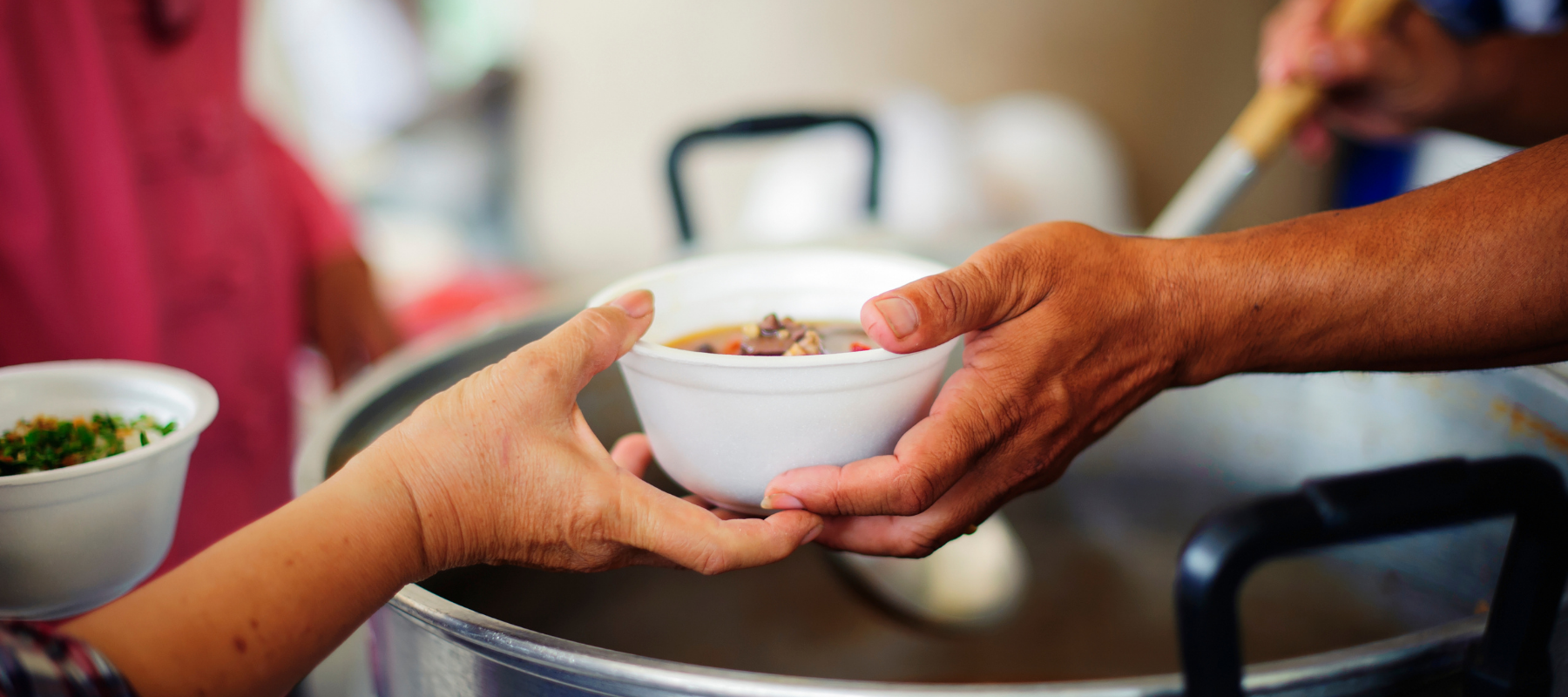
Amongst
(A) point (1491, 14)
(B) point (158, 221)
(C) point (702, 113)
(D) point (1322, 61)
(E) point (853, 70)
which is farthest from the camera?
(C) point (702, 113)

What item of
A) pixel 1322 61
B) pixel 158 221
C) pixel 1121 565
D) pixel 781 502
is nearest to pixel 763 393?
pixel 781 502

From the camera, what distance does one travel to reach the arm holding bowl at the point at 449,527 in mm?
428

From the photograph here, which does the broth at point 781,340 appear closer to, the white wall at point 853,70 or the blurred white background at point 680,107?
the blurred white background at point 680,107

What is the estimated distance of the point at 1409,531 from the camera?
0.43 meters

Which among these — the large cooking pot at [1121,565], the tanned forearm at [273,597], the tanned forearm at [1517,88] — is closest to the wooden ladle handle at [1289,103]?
the tanned forearm at [1517,88]

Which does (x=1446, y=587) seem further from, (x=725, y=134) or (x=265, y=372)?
(x=265, y=372)

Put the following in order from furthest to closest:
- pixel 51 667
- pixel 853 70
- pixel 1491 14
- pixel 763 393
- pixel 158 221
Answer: pixel 853 70, pixel 1491 14, pixel 158 221, pixel 763 393, pixel 51 667

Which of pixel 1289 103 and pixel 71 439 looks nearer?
pixel 71 439

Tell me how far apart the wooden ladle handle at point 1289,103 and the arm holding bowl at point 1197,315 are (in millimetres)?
443

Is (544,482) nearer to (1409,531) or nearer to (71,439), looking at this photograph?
(71,439)

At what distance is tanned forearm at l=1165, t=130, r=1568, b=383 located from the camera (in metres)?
0.58

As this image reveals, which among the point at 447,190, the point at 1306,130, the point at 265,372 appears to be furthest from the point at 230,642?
the point at 447,190

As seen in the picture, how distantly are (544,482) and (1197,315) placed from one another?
472 mm

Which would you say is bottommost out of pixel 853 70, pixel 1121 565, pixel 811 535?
pixel 1121 565
